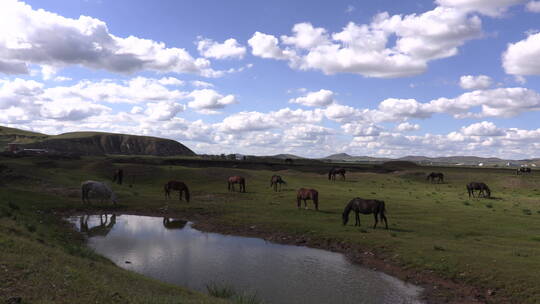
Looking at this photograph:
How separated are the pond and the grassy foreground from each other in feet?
7.77

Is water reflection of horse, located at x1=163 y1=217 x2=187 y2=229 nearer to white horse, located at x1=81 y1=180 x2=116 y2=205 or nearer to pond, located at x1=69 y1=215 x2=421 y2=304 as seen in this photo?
pond, located at x1=69 y1=215 x2=421 y2=304

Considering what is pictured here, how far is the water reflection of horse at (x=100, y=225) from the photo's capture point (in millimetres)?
24705

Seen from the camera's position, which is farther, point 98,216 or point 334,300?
point 98,216

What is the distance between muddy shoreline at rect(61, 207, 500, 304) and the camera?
14789mm

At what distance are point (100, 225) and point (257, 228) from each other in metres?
12.3

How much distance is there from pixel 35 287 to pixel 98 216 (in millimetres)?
24373

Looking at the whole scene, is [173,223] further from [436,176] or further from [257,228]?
[436,176]

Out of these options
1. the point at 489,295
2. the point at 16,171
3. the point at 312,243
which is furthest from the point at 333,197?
the point at 16,171

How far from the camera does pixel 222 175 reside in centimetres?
5619

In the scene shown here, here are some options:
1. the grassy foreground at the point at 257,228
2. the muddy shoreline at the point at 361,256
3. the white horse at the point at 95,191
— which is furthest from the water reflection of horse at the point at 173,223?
the white horse at the point at 95,191

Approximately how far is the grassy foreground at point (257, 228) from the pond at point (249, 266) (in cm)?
237

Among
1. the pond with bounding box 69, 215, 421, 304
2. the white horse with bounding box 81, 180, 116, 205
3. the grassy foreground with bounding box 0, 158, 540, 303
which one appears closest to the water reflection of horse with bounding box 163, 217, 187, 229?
the pond with bounding box 69, 215, 421, 304

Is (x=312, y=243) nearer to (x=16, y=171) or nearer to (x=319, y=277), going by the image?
(x=319, y=277)

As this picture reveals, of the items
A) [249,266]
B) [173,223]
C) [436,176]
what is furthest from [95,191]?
[436,176]
